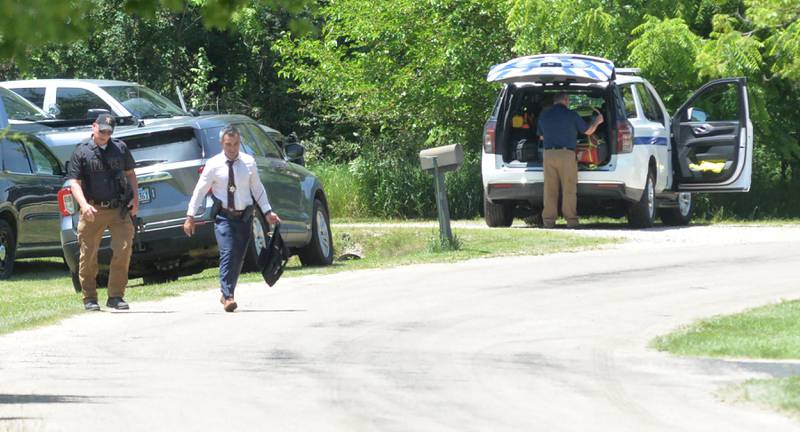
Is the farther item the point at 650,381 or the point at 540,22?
the point at 540,22

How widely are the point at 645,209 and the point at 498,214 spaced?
84.2 inches

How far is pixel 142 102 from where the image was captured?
909 inches

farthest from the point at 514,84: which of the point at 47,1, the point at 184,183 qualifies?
the point at 47,1

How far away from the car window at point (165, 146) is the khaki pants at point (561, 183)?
19.1 ft

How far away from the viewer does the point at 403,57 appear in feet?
95.9

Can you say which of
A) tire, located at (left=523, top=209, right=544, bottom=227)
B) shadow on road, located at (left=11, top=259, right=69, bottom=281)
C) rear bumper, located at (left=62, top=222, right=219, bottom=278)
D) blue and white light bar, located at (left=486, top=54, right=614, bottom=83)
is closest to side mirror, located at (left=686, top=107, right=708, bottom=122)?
blue and white light bar, located at (left=486, top=54, right=614, bottom=83)

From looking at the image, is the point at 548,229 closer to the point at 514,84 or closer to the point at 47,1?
the point at 514,84

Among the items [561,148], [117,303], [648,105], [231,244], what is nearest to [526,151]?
[561,148]

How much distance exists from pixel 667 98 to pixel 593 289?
38.7 ft

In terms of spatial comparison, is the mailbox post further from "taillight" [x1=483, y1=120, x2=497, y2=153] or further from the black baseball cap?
the black baseball cap

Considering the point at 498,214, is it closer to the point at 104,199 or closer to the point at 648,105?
the point at 648,105

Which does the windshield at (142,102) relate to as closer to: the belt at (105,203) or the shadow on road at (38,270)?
the shadow on road at (38,270)

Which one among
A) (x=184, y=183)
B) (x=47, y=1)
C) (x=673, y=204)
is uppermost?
(x=47, y=1)

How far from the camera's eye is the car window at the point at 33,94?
23203 millimetres
